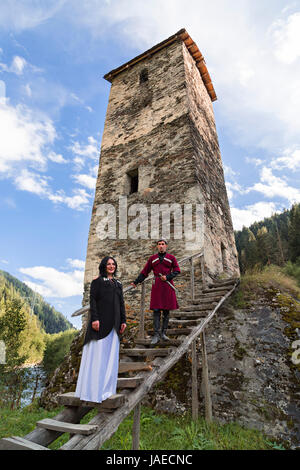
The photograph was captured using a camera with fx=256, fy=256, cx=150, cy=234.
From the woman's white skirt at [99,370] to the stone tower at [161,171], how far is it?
432 centimetres

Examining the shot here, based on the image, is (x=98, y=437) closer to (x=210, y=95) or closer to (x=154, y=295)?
(x=154, y=295)

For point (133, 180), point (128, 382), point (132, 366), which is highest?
point (133, 180)

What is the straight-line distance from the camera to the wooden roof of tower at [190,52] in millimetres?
10195

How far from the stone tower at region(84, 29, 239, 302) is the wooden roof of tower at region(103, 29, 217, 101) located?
4 cm

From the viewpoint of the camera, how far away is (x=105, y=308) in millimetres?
2936

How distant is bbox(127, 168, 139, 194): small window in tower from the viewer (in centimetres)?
924

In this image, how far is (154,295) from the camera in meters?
3.93

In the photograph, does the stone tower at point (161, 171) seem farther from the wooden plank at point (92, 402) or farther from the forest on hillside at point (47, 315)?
the forest on hillside at point (47, 315)

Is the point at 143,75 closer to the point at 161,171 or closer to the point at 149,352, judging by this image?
the point at 161,171

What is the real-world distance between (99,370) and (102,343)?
0.26 metres

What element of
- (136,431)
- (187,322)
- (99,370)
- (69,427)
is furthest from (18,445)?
(187,322)

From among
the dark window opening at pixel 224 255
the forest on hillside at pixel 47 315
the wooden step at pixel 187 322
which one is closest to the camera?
the wooden step at pixel 187 322

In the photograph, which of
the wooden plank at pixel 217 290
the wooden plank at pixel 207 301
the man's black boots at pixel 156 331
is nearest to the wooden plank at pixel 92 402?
the man's black boots at pixel 156 331
